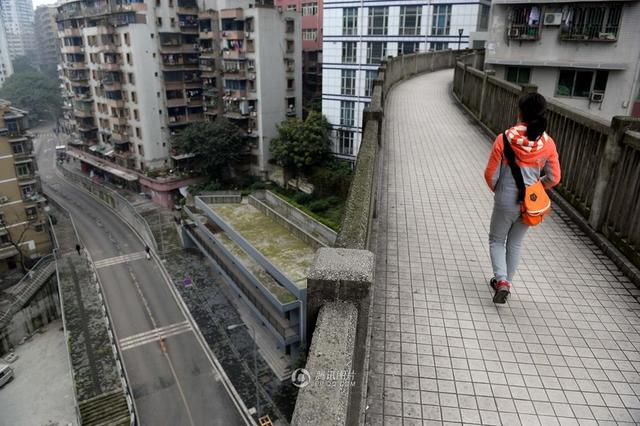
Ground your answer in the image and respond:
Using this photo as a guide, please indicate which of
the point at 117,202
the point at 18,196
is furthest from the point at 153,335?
the point at 117,202

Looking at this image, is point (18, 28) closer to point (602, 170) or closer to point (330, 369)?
point (602, 170)

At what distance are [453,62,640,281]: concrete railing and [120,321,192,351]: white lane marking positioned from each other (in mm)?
21625

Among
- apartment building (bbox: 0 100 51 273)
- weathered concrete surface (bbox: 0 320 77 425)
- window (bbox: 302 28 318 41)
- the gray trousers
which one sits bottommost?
weathered concrete surface (bbox: 0 320 77 425)

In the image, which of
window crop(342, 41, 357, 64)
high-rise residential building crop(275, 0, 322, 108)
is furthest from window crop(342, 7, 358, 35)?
high-rise residential building crop(275, 0, 322, 108)

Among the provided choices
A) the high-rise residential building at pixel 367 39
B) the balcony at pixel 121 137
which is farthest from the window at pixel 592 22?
the balcony at pixel 121 137

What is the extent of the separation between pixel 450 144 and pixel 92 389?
761 inches

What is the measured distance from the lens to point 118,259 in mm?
33156

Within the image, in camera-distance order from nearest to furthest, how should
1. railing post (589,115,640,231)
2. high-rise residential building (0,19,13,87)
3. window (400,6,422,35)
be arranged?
railing post (589,115,640,231)
window (400,6,422,35)
high-rise residential building (0,19,13,87)

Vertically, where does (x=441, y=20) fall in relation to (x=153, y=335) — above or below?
above

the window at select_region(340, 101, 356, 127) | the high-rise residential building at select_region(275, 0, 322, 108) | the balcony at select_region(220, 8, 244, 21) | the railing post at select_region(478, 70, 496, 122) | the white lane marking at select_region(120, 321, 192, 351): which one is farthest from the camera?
the high-rise residential building at select_region(275, 0, 322, 108)

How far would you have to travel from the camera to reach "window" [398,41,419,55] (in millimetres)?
33969

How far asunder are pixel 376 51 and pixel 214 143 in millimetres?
15065

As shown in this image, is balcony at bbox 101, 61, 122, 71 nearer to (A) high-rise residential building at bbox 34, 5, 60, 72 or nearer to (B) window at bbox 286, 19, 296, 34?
(B) window at bbox 286, 19, 296, 34

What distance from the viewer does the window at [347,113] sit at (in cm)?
3615
